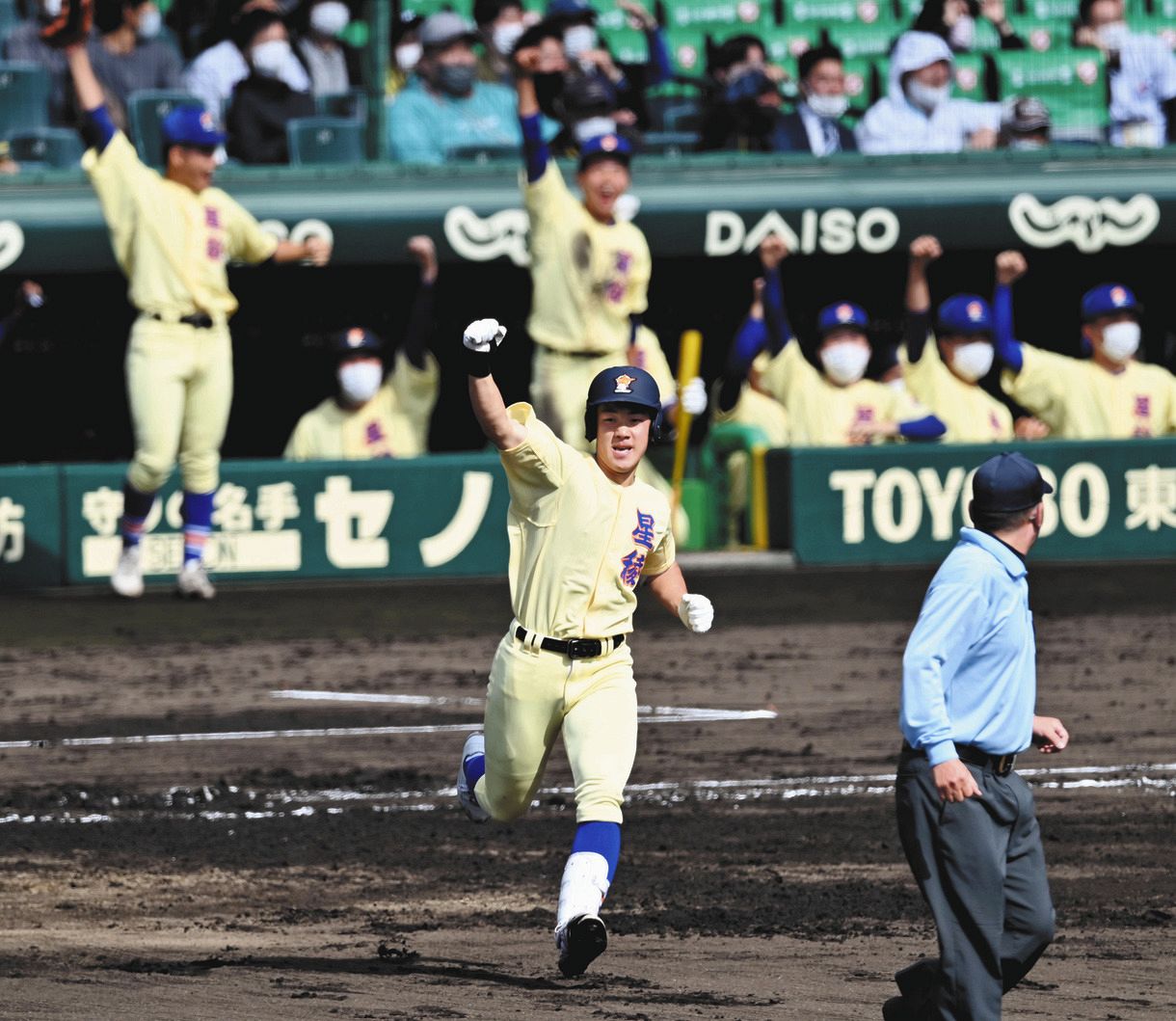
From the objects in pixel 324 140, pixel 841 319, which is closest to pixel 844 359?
pixel 841 319

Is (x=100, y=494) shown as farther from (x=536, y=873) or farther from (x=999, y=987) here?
(x=999, y=987)

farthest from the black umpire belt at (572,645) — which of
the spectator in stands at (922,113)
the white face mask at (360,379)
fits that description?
the spectator in stands at (922,113)

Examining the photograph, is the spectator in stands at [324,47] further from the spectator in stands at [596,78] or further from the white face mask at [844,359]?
the white face mask at [844,359]

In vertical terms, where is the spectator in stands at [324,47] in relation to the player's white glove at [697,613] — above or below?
above

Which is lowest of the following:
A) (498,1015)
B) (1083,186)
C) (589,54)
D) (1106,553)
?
(1106,553)

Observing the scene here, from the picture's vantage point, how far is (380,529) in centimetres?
1365

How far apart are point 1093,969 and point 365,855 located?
247 centimetres

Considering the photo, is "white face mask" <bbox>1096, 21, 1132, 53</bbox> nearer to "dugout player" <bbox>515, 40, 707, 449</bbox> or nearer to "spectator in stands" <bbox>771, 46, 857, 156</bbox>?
"spectator in stands" <bbox>771, 46, 857, 156</bbox>

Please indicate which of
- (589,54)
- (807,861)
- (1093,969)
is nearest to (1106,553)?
(589,54)

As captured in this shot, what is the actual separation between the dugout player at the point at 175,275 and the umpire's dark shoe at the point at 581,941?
726 centimetres

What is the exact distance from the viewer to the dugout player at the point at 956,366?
14.3 m

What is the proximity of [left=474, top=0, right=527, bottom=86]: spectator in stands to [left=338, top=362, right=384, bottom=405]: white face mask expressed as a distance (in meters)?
2.21

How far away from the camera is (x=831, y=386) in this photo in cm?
1460

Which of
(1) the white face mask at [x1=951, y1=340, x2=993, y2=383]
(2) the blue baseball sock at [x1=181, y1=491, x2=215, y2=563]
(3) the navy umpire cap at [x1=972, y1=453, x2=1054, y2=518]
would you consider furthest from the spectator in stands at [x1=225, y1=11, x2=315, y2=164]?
(3) the navy umpire cap at [x1=972, y1=453, x2=1054, y2=518]
